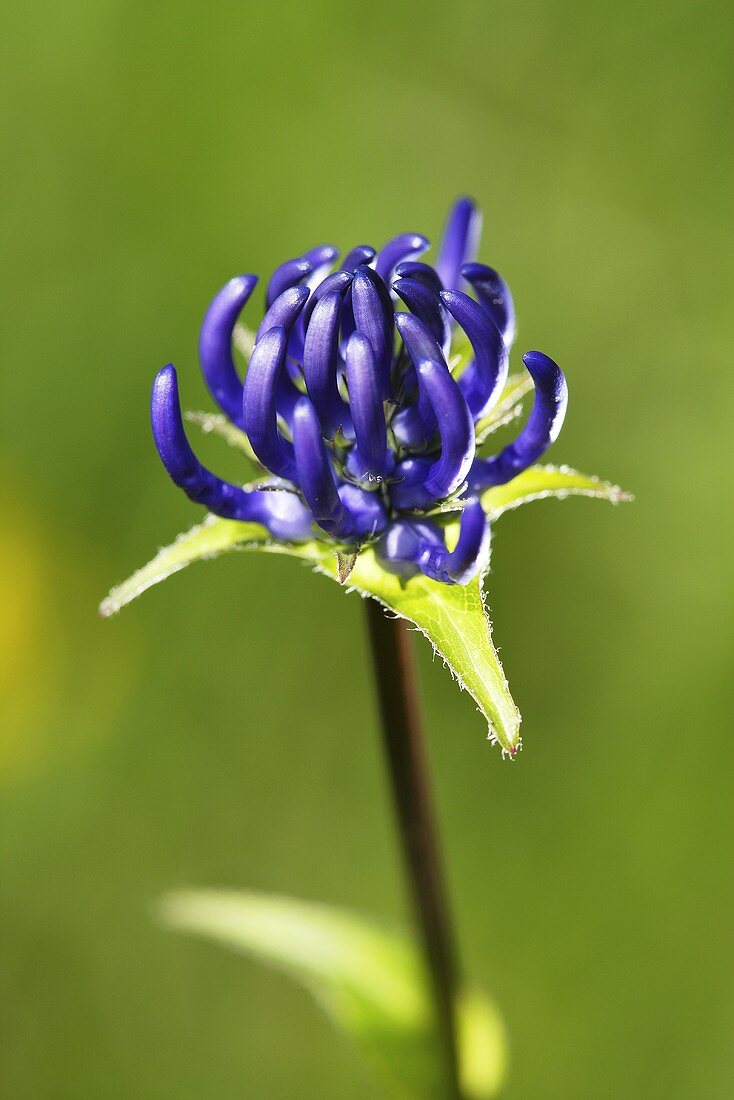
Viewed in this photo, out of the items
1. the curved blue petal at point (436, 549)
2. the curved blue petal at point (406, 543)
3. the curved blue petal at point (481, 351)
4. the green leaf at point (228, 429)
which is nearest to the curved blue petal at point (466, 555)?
the curved blue petal at point (436, 549)

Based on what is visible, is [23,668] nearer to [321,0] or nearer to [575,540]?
[575,540]

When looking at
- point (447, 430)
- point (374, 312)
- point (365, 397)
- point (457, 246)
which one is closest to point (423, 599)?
point (447, 430)

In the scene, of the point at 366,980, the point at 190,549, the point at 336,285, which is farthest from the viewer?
the point at 366,980

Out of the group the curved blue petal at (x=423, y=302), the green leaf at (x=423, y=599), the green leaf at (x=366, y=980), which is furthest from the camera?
the green leaf at (x=366, y=980)

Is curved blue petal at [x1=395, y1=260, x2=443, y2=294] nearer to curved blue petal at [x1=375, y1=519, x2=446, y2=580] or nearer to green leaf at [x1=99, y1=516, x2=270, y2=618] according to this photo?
curved blue petal at [x1=375, y1=519, x2=446, y2=580]

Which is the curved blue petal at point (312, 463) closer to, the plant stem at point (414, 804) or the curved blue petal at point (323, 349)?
the curved blue petal at point (323, 349)

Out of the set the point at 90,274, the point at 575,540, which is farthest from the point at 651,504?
the point at 90,274

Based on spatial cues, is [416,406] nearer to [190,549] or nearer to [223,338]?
[223,338]
